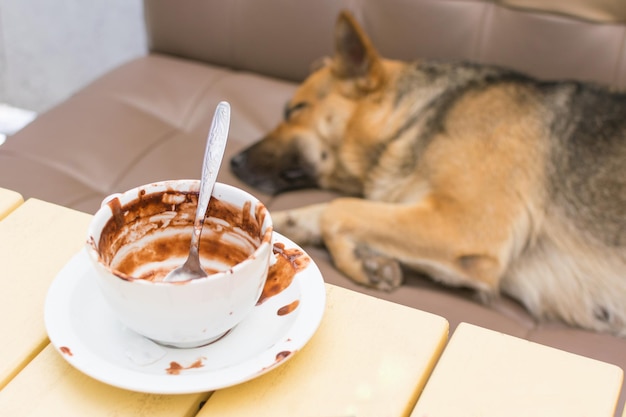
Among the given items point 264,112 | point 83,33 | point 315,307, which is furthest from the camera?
point 83,33

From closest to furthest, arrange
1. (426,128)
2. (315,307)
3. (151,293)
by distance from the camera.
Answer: (151,293)
(315,307)
(426,128)

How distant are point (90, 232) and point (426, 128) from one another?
116cm

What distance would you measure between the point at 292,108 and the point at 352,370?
1.27m

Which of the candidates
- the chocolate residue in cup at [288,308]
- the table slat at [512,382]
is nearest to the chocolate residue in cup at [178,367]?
the chocolate residue in cup at [288,308]

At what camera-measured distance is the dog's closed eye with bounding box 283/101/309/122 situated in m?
1.91

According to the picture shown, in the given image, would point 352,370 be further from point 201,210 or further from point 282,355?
point 201,210

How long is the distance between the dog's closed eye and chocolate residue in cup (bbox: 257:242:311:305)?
109cm

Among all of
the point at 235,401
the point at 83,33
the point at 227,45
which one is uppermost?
the point at 235,401

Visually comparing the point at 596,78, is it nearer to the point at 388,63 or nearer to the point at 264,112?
the point at 388,63

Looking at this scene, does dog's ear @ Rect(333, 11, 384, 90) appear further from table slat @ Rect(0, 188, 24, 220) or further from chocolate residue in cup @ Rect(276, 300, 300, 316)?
chocolate residue in cup @ Rect(276, 300, 300, 316)

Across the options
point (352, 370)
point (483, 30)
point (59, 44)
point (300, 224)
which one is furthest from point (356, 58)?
point (59, 44)

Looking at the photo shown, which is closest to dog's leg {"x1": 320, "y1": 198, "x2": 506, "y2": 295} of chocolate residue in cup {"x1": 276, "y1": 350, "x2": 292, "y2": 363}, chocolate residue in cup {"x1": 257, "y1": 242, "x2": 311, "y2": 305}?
chocolate residue in cup {"x1": 257, "y1": 242, "x2": 311, "y2": 305}

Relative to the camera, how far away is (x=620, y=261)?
1514 millimetres

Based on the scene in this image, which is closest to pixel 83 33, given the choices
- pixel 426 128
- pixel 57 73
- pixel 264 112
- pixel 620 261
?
pixel 57 73
